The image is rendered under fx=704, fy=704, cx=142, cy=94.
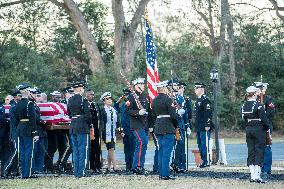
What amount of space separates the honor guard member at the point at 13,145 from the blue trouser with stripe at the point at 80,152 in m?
1.35

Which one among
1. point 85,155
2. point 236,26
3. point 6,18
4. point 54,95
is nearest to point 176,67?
point 236,26

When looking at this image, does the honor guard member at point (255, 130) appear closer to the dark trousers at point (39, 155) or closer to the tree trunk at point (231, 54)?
the dark trousers at point (39, 155)

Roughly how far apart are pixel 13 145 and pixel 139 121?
3.00 meters

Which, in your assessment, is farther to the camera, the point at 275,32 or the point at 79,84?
the point at 275,32

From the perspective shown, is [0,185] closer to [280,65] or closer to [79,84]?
[79,84]

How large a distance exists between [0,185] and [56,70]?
83.4 feet

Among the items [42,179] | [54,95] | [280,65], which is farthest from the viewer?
[280,65]

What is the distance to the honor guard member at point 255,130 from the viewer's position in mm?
13023

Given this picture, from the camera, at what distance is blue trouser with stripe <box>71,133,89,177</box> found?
48.0 ft

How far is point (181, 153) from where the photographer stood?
1566 cm

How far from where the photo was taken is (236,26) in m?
47.5

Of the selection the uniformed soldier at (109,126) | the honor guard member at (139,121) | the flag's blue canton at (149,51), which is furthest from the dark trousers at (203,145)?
the uniformed soldier at (109,126)

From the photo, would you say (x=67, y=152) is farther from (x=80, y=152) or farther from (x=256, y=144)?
(x=256, y=144)

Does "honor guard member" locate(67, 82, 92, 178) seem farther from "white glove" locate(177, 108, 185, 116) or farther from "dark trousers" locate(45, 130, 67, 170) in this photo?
"white glove" locate(177, 108, 185, 116)
